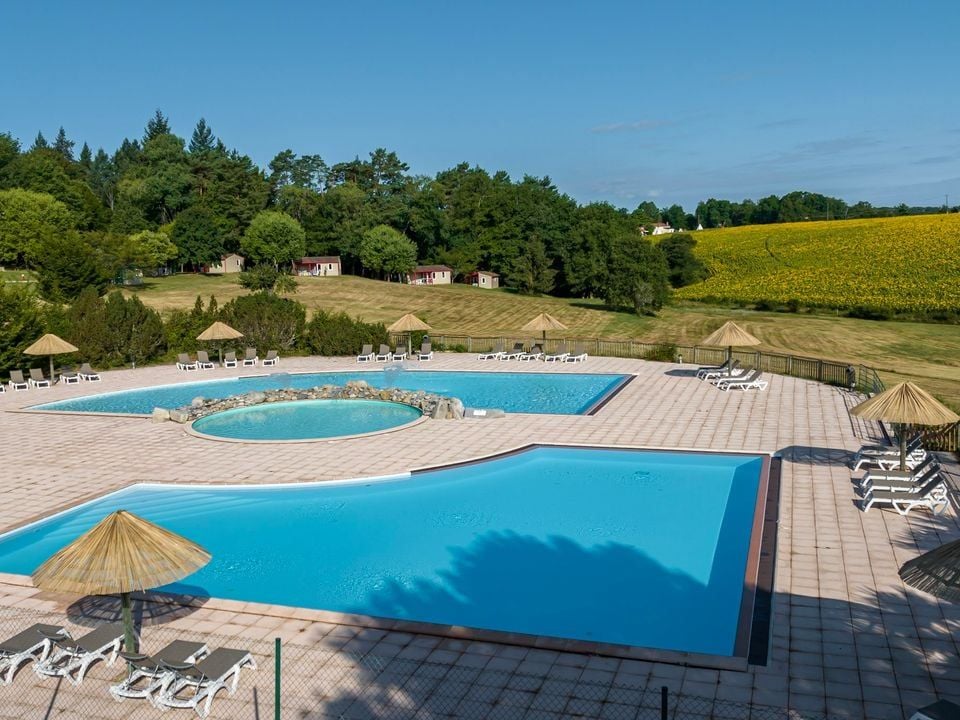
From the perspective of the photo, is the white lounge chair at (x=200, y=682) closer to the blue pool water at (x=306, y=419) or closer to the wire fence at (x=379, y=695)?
the wire fence at (x=379, y=695)

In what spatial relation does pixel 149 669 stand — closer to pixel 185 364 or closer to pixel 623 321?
pixel 185 364

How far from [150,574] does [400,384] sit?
1918 cm

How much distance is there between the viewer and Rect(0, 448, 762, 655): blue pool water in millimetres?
9422

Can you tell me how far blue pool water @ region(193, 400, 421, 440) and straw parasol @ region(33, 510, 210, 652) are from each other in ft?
34.8

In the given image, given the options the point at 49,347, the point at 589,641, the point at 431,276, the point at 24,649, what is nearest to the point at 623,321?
the point at 431,276

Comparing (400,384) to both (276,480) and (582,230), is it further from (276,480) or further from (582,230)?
(582,230)

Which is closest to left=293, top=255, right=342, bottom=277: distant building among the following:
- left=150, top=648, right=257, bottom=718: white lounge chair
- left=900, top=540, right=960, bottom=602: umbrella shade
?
left=150, top=648, right=257, bottom=718: white lounge chair

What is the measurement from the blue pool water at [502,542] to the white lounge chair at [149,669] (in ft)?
7.67

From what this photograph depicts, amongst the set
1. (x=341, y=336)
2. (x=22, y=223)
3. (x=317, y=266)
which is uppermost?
(x=22, y=223)

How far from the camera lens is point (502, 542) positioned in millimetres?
11781

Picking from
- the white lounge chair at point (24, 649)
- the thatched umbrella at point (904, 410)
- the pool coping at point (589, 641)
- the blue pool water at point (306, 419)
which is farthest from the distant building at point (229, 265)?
the white lounge chair at point (24, 649)

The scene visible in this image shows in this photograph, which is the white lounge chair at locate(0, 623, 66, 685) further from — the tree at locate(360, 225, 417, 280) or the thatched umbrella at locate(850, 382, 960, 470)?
the tree at locate(360, 225, 417, 280)

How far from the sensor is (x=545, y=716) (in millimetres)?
6484

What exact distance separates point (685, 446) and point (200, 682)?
37.9ft
